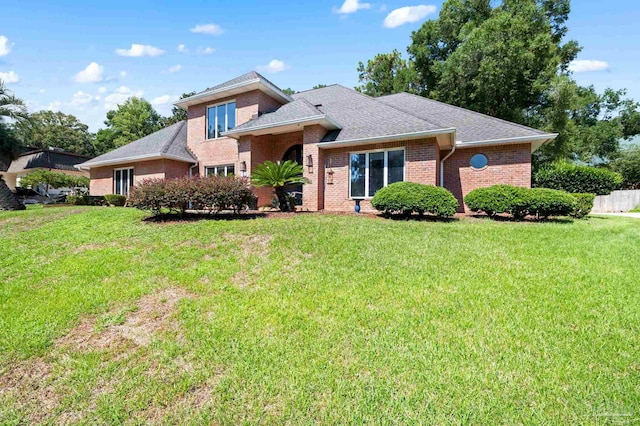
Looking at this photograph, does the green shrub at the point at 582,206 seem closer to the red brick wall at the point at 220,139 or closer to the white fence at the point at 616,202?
Result: the white fence at the point at 616,202

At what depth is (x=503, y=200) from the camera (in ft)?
32.7

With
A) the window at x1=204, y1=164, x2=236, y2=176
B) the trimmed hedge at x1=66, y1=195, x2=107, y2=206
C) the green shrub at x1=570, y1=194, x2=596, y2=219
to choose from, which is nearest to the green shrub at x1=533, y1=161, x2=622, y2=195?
the green shrub at x1=570, y1=194, x2=596, y2=219

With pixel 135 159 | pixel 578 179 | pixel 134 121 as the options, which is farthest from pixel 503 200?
pixel 134 121

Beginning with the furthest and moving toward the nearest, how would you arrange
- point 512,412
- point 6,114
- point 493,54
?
point 6,114 < point 493,54 < point 512,412

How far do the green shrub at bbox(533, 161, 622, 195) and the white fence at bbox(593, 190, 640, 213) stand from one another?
1.30 metres

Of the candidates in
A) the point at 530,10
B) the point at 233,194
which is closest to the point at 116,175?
the point at 233,194

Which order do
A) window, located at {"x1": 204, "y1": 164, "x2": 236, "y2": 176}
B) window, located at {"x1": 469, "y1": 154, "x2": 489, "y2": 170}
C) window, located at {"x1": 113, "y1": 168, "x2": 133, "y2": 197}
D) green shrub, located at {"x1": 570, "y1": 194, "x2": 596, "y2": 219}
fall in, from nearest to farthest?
green shrub, located at {"x1": 570, "y1": 194, "x2": 596, "y2": 219} → window, located at {"x1": 469, "y1": 154, "x2": 489, "y2": 170} → window, located at {"x1": 204, "y1": 164, "x2": 236, "y2": 176} → window, located at {"x1": 113, "y1": 168, "x2": 133, "y2": 197}

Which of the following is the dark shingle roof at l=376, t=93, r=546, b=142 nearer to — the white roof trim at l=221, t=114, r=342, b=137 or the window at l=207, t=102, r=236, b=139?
the white roof trim at l=221, t=114, r=342, b=137

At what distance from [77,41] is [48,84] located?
144 inches

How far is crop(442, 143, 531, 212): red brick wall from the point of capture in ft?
40.6

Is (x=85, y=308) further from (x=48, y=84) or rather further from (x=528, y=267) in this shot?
(x=48, y=84)

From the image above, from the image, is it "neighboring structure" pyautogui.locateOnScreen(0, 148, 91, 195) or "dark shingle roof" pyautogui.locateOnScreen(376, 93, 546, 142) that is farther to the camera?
"neighboring structure" pyautogui.locateOnScreen(0, 148, 91, 195)

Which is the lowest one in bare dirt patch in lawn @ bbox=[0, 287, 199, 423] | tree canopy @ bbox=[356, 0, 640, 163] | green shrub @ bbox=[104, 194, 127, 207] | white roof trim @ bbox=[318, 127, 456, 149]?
bare dirt patch in lawn @ bbox=[0, 287, 199, 423]

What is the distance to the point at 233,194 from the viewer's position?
376 inches
